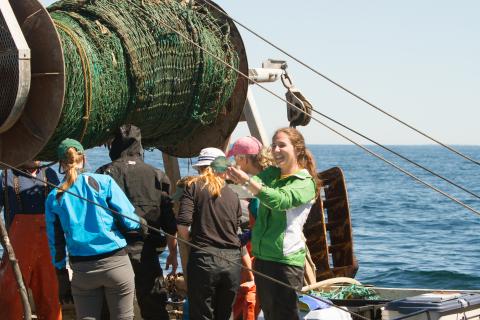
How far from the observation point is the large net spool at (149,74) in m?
8.46

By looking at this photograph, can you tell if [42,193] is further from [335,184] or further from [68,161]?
[335,184]

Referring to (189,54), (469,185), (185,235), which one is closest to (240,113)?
(189,54)

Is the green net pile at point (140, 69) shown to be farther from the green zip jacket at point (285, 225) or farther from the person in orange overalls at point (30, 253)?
the green zip jacket at point (285, 225)

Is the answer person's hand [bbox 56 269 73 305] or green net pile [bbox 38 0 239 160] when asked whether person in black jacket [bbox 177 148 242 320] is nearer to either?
person's hand [bbox 56 269 73 305]

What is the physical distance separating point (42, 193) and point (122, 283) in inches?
59.7

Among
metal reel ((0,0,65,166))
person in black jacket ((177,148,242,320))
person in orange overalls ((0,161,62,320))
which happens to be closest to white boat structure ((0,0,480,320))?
metal reel ((0,0,65,166))

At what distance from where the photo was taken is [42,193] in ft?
29.2

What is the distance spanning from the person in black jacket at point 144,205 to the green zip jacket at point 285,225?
3.07ft

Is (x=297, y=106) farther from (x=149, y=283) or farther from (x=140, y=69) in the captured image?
(x=149, y=283)

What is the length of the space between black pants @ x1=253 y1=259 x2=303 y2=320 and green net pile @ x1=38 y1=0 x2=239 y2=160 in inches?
72.0

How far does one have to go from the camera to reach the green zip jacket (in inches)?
294

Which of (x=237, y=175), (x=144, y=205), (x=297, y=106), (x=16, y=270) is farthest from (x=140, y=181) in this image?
(x=297, y=106)

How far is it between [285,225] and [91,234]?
48.4 inches

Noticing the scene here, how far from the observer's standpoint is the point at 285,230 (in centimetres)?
751
